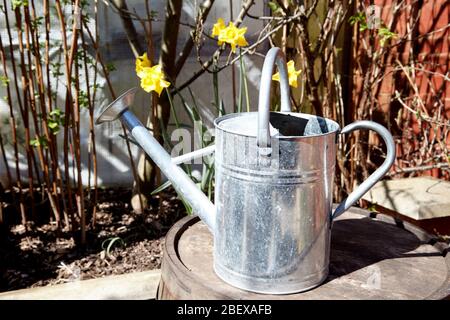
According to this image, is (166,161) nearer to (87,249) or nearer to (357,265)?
(357,265)

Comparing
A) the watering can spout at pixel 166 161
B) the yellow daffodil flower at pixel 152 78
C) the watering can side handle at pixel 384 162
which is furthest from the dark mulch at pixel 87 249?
the watering can side handle at pixel 384 162

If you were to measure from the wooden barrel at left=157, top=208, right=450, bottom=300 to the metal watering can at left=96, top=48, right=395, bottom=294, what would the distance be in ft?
0.13

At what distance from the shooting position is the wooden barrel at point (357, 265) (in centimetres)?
89

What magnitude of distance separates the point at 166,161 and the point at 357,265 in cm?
46

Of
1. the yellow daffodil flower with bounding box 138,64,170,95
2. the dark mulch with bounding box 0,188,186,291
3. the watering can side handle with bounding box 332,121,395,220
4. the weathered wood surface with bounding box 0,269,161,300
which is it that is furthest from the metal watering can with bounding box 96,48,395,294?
the dark mulch with bounding box 0,188,186,291

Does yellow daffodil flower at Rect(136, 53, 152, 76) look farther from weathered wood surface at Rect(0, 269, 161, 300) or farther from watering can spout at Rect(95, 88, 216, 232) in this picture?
weathered wood surface at Rect(0, 269, 161, 300)

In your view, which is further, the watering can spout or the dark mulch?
the dark mulch

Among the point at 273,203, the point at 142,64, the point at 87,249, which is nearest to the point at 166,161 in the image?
the point at 273,203

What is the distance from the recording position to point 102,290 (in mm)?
1577

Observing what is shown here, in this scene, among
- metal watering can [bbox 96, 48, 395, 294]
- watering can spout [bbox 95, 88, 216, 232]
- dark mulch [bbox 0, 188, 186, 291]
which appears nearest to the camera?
metal watering can [bbox 96, 48, 395, 294]

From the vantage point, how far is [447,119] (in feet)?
7.21

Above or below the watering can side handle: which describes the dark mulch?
below

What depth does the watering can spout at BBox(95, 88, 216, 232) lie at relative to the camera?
1011 millimetres
